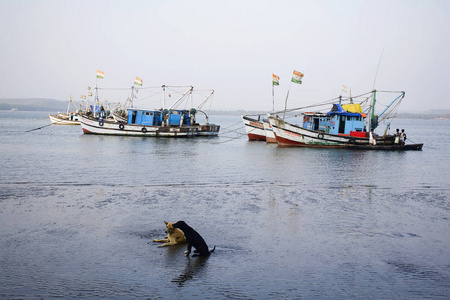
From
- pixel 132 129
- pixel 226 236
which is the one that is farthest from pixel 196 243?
pixel 132 129

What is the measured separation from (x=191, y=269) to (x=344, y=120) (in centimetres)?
3498

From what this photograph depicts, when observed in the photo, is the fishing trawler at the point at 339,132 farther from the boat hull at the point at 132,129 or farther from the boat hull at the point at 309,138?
the boat hull at the point at 132,129

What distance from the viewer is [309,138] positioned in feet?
132

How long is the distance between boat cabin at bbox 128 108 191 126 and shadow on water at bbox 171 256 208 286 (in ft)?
146

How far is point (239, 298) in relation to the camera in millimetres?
6719

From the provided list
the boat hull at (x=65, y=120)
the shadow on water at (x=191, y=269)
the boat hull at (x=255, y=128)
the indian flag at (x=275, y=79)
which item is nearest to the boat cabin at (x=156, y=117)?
the boat hull at (x=255, y=128)

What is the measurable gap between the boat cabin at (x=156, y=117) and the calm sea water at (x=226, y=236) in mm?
31279

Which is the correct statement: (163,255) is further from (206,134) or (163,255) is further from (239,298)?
(206,134)

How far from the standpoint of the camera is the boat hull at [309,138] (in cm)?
3950

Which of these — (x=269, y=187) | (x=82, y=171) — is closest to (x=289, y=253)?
(x=269, y=187)

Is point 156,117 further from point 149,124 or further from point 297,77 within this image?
point 297,77

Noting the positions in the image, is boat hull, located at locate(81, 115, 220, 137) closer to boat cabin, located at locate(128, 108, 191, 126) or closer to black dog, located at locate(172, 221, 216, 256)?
boat cabin, located at locate(128, 108, 191, 126)

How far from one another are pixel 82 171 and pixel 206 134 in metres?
34.8

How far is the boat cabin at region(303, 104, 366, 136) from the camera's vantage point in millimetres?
39844
